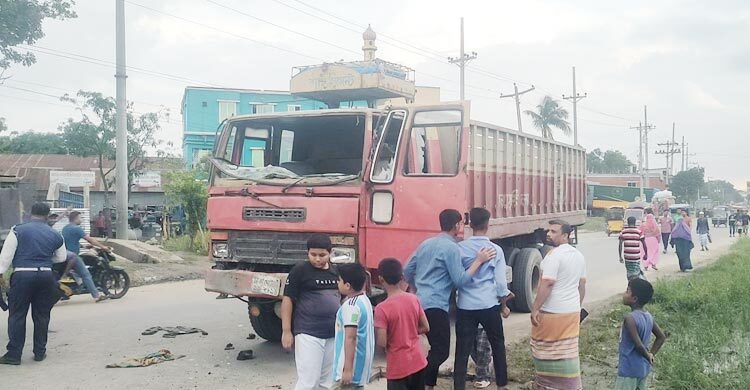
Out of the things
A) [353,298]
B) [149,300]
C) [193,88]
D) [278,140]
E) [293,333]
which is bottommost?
[149,300]

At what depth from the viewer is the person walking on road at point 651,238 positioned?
1471cm

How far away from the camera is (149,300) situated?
11031 mm

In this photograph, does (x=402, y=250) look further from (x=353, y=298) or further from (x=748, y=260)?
(x=748, y=260)

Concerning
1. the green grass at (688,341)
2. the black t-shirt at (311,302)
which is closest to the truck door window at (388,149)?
the black t-shirt at (311,302)

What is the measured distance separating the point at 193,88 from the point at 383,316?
37801 mm

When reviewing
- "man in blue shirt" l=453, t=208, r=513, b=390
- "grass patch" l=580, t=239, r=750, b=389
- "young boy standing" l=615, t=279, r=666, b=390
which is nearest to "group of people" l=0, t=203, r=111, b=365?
"man in blue shirt" l=453, t=208, r=513, b=390

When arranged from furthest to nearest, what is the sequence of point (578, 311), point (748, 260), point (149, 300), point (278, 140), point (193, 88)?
point (193, 88)
point (748, 260)
point (149, 300)
point (278, 140)
point (578, 311)

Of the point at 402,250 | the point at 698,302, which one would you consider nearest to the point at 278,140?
the point at 402,250

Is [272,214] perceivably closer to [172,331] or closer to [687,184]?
[172,331]

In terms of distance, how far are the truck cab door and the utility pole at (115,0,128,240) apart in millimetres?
11841

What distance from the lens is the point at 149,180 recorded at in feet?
105

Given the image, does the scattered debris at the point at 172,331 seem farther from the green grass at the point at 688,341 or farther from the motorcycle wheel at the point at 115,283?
the green grass at the point at 688,341

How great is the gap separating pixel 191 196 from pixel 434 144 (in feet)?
40.4

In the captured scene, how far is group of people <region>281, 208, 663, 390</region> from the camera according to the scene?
166 inches
